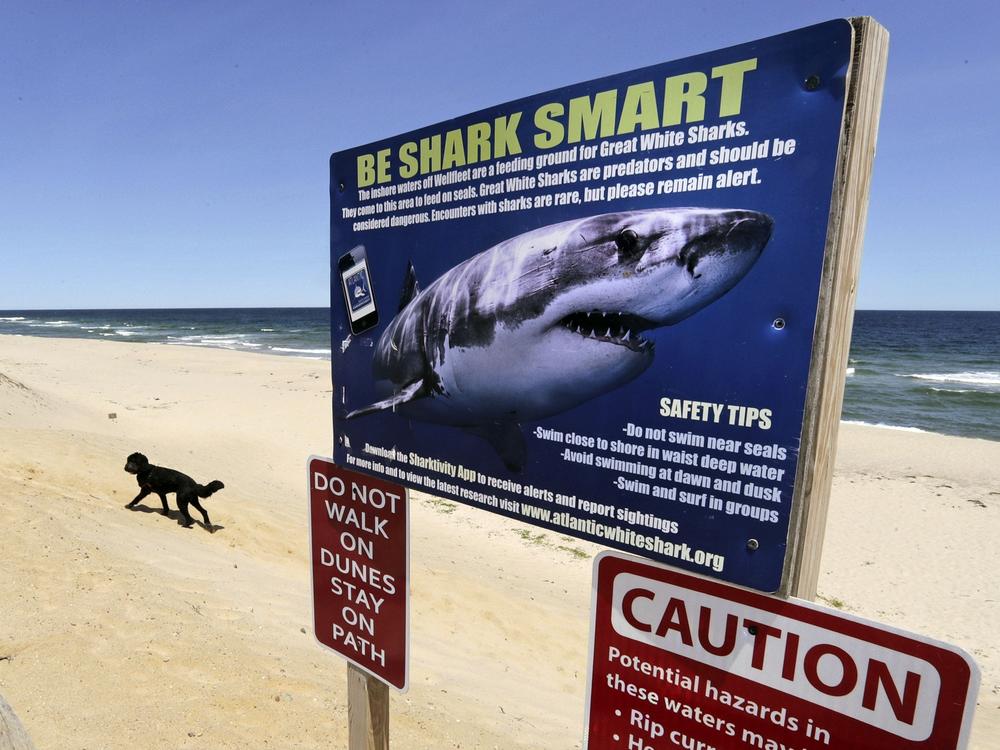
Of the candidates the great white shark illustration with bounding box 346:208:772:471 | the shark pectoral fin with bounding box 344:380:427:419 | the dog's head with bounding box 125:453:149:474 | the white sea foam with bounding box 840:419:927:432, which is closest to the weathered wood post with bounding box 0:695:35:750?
the shark pectoral fin with bounding box 344:380:427:419

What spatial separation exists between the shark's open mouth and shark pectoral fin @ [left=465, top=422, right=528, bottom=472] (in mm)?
353

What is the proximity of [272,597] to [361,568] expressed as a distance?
3.45m

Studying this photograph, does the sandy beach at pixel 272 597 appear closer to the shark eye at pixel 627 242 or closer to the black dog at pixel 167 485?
the black dog at pixel 167 485

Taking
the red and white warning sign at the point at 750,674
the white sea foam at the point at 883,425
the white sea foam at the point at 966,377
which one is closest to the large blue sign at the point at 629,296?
the red and white warning sign at the point at 750,674

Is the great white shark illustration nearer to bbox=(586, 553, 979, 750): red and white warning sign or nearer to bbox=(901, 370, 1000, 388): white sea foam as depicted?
bbox=(586, 553, 979, 750): red and white warning sign

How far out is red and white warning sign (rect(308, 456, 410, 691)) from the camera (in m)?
Result: 2.21

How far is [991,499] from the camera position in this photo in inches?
486

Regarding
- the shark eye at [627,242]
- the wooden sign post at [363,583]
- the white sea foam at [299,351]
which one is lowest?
the white sea foam at [299,351]

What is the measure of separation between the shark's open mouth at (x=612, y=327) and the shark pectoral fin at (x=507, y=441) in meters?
0.35

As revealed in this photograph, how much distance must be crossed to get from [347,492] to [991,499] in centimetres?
1475

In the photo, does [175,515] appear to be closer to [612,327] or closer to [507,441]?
[507,441]

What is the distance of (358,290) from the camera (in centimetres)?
219

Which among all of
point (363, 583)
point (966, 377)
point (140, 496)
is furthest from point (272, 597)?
point (966, 377)

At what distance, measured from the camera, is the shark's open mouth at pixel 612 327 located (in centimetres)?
143
